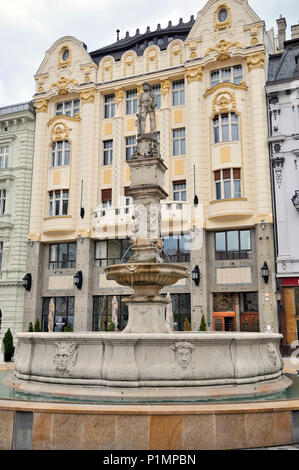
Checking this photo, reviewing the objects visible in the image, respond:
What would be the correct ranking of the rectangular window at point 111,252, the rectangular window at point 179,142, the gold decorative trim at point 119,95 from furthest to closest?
the gold decorative trim at point 119,95, the rectangular window at point 111,252, the rectangular window at point 179,142

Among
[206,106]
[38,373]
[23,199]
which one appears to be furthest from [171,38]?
[38,373]

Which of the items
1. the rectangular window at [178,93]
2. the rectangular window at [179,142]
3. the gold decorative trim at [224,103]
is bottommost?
the rectangular window at [179,142]

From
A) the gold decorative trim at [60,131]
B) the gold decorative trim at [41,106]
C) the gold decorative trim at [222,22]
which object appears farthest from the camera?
the gold decorative trim at [41,106]

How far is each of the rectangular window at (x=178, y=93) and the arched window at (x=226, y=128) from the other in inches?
148

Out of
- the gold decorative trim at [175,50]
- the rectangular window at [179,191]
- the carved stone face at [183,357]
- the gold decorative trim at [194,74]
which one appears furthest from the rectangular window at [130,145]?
the carved stone face at [183,357]

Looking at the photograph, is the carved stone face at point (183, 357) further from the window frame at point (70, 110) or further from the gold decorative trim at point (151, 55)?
the window frame at point (70, 110)

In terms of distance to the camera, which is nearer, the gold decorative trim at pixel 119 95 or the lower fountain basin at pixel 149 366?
the lower fountain basin at pixel 149 366

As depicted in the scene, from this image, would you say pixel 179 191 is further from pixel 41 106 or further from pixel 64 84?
pixel 41 106

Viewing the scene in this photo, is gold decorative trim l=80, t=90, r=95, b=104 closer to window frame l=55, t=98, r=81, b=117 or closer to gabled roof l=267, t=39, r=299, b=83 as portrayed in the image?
window frame l=55, t=98, r=81, b=117

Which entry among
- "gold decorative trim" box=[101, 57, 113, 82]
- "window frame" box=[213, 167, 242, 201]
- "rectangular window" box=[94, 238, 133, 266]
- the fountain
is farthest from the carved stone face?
"gold decorative trim" box=[101, 57, 113, 82]

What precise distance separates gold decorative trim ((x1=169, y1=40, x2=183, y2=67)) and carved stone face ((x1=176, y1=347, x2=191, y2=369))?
90.0ft

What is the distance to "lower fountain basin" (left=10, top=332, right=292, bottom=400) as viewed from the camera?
831cm

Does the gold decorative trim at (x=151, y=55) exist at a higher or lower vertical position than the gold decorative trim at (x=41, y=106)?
higher

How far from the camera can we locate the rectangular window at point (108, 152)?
1302 inches
